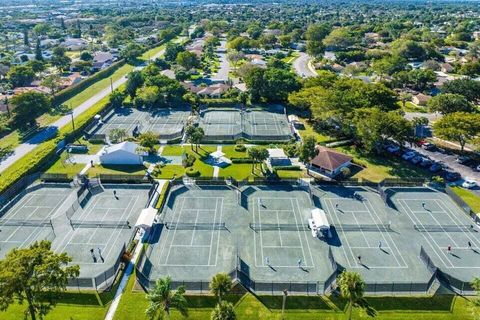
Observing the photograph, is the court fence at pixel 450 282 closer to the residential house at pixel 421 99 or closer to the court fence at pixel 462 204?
the court fence at pixel 462 204

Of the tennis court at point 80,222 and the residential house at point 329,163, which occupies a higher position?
the residential house at point 329,163

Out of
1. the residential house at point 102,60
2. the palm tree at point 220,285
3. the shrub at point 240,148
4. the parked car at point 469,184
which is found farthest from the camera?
the residential house at point 102,60

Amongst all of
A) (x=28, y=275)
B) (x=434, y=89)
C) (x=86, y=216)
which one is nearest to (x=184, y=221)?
(x=86, y=216)

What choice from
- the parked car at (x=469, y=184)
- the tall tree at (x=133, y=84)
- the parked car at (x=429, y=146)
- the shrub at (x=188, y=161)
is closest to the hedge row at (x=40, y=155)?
the tall tree at (x=133, y=84)

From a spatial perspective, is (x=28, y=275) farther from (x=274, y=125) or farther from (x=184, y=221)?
(x=274, y=125)

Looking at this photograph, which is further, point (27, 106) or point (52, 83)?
point (52, 83)

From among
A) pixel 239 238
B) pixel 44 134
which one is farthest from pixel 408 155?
pixel 44 134

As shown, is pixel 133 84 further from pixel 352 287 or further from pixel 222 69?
pixel 352 287
